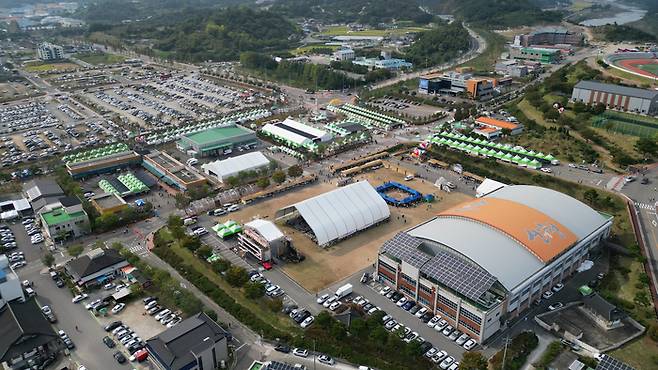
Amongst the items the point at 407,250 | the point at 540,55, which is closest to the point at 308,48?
the point at 540,55

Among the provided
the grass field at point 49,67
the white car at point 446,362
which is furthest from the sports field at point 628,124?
the grass field at point 49,67

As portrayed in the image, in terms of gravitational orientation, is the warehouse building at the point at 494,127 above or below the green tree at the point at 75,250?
above

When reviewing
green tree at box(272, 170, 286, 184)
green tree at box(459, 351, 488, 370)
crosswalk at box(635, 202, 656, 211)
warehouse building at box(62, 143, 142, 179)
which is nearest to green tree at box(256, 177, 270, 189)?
green tree at box(272, 170, 286, 184)

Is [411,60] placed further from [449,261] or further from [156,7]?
[156,7]

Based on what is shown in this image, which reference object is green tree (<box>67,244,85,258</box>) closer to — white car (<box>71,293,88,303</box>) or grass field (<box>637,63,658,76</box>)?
white car (<box>71,293,88,303</box>)

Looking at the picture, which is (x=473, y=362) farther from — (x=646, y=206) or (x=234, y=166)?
(x=234, y=166)

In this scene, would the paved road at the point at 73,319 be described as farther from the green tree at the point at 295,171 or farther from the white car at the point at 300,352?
the green tree at the point at 295,171
